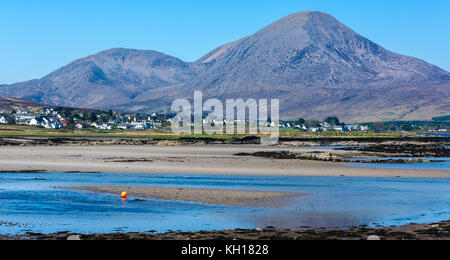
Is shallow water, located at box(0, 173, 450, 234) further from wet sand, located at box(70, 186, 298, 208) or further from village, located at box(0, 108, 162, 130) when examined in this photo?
village, located at box(0, 108, 162, 130)

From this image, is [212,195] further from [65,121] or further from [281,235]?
[65,121]

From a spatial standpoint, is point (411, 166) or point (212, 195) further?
point (411, 166)

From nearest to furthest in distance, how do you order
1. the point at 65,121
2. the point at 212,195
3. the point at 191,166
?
the point at 212,195, the point at 191,166, the point at 65,121

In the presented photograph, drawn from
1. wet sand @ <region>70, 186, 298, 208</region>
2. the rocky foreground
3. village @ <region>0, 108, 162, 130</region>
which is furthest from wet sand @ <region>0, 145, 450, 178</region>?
village @ <region>0, 108, 162, 130</region>

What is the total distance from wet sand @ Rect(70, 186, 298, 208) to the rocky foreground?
22.9 feet

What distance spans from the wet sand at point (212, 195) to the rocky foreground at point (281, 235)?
22.9 feet

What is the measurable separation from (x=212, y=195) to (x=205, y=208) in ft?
14.5

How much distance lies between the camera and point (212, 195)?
3003 centimetres

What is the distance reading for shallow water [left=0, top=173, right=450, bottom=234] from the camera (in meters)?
21.2

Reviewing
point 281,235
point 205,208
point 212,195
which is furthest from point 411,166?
point 281,235

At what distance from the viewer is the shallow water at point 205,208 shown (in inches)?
837

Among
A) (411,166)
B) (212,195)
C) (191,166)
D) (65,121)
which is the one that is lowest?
(411,166)

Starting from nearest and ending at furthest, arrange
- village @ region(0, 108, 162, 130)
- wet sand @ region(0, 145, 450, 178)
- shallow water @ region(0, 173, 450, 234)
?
1. shallow water @ region(0, 173, 450, 234)
2. wet sand @ region(0, 145, 450, 178)
3. village @ region(0, 108, 162, 130)
